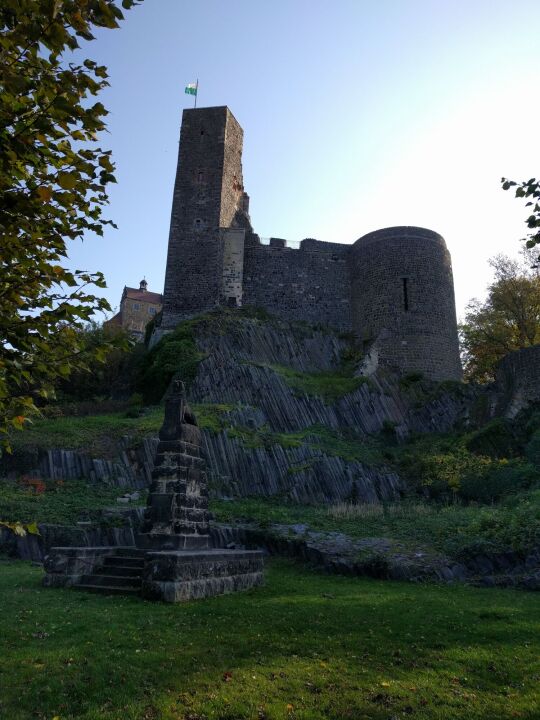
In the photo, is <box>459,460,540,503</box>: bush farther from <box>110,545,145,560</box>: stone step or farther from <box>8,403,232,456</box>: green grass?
<box>110,545,145,560</box>: stone step

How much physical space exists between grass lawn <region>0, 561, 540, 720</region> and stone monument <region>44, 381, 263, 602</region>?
48 centimetres

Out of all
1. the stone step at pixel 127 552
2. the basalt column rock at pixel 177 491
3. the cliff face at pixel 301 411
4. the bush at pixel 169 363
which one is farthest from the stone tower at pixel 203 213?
the stone step at pixel 127 552

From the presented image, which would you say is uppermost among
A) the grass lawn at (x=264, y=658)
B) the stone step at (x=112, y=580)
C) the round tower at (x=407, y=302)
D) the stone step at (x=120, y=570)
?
the round tower at (x=407, y=302)

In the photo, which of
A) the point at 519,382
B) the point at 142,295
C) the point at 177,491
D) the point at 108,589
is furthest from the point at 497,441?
the point at 142,295

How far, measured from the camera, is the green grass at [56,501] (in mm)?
14844

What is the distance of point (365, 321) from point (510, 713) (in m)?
32.0

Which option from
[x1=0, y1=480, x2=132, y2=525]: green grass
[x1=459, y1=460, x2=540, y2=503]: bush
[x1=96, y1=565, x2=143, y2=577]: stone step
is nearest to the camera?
[x1=96, y1=565, x2=143, y2=577]: stone step

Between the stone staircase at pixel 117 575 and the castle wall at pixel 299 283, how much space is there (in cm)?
2663

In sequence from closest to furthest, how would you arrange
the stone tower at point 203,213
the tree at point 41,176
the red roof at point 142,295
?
1. the tree at point 41,176
2. the stone tower at point 203,213
3. the red roof at point 142,295

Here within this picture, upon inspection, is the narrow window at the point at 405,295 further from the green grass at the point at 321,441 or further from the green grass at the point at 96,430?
the green grass at the point at 96,430

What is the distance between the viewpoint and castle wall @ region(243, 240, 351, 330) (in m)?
37.0

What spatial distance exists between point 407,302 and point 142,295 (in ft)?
161

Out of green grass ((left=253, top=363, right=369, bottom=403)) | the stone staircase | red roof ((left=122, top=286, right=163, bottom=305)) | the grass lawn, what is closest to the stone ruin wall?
green grass ((left=253, top=363, right=369, bottom=403))

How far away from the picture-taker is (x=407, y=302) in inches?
1404
